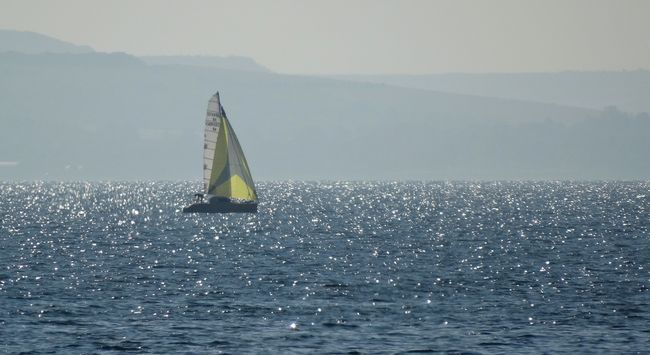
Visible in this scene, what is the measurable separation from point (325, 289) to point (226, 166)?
220 ft

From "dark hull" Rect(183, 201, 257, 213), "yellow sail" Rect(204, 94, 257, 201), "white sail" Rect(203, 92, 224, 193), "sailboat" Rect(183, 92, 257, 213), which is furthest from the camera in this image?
"dark hull" Rect(183, 201, 257, 213)

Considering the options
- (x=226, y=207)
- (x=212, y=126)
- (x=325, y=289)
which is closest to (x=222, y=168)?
(x=212, y=126)

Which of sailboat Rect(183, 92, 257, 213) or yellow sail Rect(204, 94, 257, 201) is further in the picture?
yellow sail Rect(204, 94, 257, 201)

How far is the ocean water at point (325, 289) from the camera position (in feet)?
168

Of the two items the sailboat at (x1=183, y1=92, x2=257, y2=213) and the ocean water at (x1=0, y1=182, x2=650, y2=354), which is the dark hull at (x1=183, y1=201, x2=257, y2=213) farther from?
the ocean water at (x1=0, y1=182, x2=650, y2=354)

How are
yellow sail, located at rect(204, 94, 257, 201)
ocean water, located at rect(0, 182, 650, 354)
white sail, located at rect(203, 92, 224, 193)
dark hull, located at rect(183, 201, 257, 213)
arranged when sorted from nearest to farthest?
1. ocean water, located at rect(0, 182, 650, 354)
2. white sail, located at rect(203, 92, 224, 193)
3. yellow sail, located at rect(204, 94, 257, 201)
4. dark hull, located at rect(183, 201, 257, 213)

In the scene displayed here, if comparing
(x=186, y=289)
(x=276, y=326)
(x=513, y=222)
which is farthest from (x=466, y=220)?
(x=276, y=326)

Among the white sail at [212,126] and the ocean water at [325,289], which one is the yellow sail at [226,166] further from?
the ocean water at [325,289]

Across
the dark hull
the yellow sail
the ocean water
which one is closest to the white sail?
the yellow sail

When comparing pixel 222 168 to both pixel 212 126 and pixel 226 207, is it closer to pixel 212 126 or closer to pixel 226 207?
pixel 212 126

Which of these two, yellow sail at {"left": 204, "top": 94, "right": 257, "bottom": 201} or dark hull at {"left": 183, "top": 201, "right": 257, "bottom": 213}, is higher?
yellow sail at {"left": 204, "top": 94, "right": 257, "bottom": 201}

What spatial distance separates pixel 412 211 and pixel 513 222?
34.5 m

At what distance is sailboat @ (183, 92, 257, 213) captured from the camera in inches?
5226

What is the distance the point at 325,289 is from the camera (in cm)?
6819
